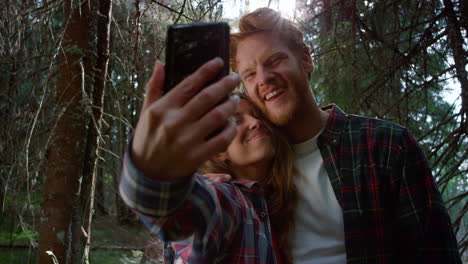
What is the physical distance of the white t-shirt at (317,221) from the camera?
4.68ft

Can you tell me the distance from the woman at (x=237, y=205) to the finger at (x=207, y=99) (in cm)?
16

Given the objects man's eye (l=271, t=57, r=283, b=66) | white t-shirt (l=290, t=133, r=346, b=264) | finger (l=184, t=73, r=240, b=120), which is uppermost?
man's eye (l=271, t=57, r=283, b=66)

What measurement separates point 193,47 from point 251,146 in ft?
2.86

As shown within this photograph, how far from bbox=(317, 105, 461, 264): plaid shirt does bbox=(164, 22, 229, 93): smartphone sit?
95 cm

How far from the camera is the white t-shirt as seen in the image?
1.43 meters

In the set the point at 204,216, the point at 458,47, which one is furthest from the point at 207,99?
the point at 458,47

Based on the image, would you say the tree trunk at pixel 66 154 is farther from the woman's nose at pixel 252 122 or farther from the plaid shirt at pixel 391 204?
the plaid shirt at pixel 391 204

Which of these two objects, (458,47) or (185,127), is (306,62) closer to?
(458,47)

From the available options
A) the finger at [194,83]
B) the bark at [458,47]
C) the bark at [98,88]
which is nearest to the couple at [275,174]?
the finger at [194,83]

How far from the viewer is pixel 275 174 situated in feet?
5.10

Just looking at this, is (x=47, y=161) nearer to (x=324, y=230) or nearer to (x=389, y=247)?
(x=324, y=230)

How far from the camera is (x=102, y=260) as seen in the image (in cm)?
550

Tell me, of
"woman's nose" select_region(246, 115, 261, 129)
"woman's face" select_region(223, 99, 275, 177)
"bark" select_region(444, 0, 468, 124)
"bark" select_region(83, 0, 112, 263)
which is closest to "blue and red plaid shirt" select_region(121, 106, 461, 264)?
"woman's face" select_region(223, 99, 275, 177)

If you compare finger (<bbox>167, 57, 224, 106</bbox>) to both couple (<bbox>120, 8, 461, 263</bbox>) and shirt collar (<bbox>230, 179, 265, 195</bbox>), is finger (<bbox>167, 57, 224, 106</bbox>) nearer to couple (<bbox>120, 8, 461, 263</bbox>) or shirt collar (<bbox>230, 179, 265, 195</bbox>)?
couple (<bbox>120, 8, 461, 263</bbox>)
